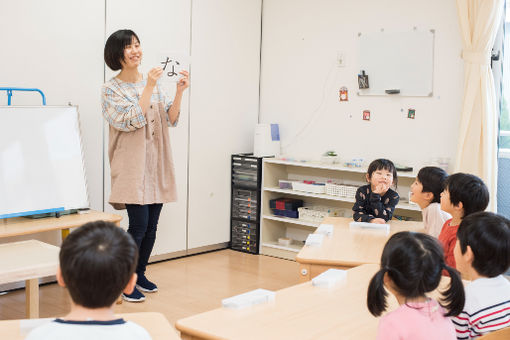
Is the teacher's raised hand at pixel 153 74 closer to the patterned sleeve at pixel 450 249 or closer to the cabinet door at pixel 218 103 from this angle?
the cabinet door at pixel 218 103

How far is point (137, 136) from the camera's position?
3926 millimetres

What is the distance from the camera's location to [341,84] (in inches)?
210

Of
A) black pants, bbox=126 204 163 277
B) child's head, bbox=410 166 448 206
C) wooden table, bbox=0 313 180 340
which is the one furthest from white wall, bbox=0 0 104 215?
wooden table, bbox=0 313 180 340

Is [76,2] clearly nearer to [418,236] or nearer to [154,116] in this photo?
[154,116]

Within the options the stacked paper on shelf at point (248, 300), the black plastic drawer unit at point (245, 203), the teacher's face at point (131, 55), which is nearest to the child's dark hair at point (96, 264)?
the stacked paper on shelf at point (248, 300)

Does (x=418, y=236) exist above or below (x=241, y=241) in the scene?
above

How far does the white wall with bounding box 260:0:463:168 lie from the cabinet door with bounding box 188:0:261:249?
0.61 ft

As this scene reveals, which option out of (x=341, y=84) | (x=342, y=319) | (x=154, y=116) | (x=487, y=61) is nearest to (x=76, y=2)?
(x=154, y=116)

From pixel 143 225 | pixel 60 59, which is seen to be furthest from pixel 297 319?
pixel 60 59

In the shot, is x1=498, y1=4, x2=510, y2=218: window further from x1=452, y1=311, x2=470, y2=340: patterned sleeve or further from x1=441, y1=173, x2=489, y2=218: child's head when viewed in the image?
x1=452, y1=311, x2=470, y2=340: patterned sleeve

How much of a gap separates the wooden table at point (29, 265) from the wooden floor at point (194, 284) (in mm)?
574

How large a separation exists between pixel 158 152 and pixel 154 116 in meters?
0.24

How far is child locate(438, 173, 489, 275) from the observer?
2.80 meters

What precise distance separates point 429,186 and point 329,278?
139 cm
